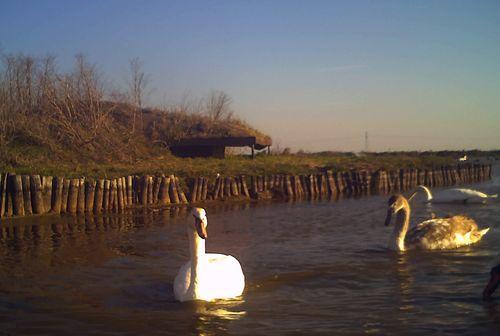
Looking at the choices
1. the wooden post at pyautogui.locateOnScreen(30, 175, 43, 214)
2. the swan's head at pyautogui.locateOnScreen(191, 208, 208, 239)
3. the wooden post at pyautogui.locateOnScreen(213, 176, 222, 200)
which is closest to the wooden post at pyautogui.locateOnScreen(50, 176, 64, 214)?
the wooden post at pyautogui.locateOnScreen(30, 175, 43, 214)

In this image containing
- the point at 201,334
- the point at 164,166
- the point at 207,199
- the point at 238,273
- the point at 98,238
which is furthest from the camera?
the point at 164,166

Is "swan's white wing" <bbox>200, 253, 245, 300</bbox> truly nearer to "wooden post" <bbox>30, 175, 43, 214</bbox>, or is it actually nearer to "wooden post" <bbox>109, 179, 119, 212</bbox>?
"wooden post" <bbox>30, 175, 43, 214</bbox>

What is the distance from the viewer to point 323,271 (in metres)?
10.2

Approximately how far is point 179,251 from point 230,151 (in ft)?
90.3

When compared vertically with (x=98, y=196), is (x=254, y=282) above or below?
below

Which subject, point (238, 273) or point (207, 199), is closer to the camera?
point (238, 273)

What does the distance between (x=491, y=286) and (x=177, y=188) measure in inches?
594

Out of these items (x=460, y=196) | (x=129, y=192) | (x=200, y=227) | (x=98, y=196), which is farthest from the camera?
(x=460, y=196)

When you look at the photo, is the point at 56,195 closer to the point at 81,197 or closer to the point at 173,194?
the point at 81,197

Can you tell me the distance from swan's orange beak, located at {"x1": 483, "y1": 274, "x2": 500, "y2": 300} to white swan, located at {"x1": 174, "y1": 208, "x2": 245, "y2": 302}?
3.46 m

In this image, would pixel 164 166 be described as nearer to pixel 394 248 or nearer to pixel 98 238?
pixel 98 238

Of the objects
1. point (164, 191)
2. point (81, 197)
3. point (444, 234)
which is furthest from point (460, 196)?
point (81, 197)

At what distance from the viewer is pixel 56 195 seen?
1822 cm

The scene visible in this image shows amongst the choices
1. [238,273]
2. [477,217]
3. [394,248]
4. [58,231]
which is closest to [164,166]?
[58,231]
